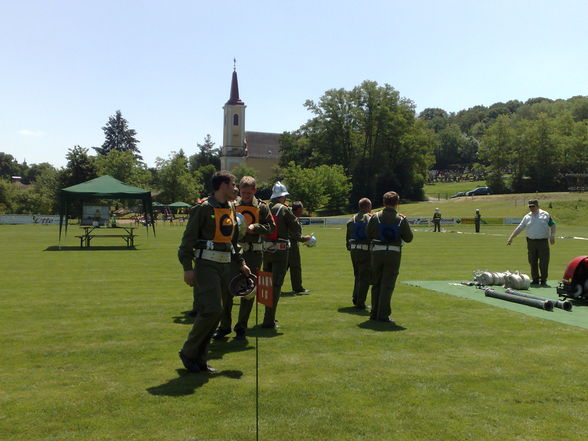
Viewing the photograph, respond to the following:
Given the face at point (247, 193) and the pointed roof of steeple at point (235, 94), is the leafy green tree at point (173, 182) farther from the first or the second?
Answer: the face at point (247, 193)

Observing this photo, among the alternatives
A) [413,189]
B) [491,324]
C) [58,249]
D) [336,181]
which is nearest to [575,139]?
[413,189]

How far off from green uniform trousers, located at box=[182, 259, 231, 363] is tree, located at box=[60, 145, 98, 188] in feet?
230

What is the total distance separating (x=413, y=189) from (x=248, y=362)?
300ft

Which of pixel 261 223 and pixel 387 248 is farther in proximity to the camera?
pixel 387 248

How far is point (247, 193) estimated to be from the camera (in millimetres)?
8117

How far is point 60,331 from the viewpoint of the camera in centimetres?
849

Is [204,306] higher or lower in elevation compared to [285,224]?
lower

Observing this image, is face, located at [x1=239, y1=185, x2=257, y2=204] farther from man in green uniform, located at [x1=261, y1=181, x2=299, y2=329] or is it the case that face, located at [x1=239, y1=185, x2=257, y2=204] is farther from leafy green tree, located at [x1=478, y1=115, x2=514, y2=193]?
leafy green tree, located at [x1=478, y1=115, x2=514, y2=193]

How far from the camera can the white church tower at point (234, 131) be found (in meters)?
128

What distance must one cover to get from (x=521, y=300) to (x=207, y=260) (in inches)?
285

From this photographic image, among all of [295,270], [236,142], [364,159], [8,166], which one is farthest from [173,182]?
[8,166]

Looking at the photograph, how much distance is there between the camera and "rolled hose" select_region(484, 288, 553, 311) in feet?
34.4

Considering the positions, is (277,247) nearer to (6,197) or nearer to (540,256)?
(540,256)

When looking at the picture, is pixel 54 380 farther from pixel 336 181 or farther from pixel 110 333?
pixel 336 181
